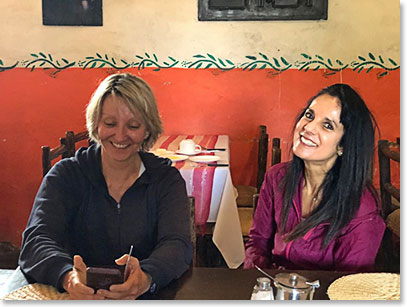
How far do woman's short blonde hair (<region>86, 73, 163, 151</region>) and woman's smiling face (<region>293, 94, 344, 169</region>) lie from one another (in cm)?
35

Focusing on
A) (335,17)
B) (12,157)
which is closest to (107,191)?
(12,157)

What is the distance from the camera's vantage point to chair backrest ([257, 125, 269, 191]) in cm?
123

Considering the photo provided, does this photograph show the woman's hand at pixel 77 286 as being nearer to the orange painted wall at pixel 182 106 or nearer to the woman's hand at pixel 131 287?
the woman's hand at pixel 131 287

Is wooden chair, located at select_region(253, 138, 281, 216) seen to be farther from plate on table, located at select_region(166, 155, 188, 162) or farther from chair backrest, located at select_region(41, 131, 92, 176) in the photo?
chair backrest, located at select_region(41, 131, 92, 176)

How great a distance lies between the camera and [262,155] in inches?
48.3

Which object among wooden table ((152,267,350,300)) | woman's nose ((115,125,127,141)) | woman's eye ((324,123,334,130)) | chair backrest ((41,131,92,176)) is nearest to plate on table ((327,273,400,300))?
wooden table ((152,267,350,300))

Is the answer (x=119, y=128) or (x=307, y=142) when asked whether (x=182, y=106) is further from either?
(x=307, y=142)

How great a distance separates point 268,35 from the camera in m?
1.16

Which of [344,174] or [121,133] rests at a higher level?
[121,133]

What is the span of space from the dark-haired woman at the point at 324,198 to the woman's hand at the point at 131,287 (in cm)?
32

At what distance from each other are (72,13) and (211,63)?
13.3 inches

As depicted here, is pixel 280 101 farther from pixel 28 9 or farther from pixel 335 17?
pixel 28 9

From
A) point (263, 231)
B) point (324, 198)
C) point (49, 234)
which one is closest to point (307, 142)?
point (324, 198)

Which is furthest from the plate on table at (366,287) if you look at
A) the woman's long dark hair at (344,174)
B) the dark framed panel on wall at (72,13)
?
the dark framed panel on wall at (72,13)
